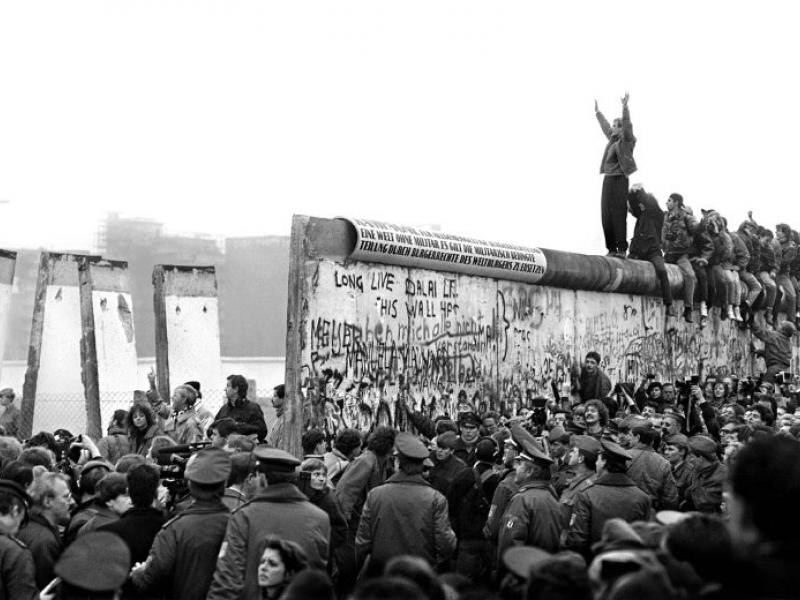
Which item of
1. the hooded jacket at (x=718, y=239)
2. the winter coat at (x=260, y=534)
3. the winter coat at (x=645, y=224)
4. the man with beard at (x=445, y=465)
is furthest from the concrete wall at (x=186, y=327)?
the winter coat at (x=260, y=534)

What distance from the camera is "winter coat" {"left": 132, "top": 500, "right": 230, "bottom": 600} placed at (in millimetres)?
7773

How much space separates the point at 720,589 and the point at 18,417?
15.4 m

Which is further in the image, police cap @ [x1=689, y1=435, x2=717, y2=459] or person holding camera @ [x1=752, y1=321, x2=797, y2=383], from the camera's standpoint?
person holding camera @ [x1=752, y1=321, x2=797, y2=383]

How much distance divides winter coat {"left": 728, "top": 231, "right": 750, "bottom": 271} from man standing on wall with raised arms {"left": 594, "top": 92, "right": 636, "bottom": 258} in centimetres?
360

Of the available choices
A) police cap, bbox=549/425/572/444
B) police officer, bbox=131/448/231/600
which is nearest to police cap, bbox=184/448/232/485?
police officer, bbox=131/448/231/600

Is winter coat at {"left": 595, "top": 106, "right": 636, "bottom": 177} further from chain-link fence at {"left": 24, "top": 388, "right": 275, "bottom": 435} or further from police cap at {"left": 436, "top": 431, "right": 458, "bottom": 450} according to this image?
police cap at {"left": 436, "top": 431, "right": 458, "bottom": 450}

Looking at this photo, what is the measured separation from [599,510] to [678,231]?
16.3 meters

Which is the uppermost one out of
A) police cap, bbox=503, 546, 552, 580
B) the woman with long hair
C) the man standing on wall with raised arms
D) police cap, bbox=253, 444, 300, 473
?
the man standing on wall with raised arms

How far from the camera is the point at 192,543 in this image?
25.9 feet

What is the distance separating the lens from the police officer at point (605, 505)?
996 cm

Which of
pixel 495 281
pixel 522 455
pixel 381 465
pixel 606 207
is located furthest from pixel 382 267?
pixel 606 207

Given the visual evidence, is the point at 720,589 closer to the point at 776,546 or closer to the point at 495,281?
the point at 776,546

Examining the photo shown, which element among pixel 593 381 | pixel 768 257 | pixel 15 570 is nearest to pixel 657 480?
pixel 15 570

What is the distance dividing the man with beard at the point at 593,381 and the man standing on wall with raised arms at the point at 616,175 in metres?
4.39
